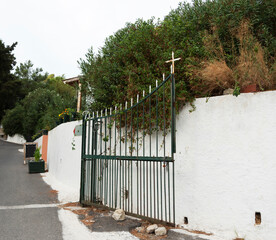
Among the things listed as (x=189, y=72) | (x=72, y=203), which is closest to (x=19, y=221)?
(x=72, y=203)

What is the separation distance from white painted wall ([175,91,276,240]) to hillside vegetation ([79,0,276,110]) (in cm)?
46

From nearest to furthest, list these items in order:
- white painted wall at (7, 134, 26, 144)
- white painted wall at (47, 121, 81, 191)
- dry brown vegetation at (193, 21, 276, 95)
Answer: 1. dry brown vegetation at (193, 21, 276, 95)
2. white painted wall at (47, 121, 81, 191)
3. white painted wall at (7, 134, 26, 144)

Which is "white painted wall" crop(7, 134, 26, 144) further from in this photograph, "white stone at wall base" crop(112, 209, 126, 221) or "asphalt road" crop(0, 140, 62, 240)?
"white stone at wall base" crop(112, 209, 126, 221)

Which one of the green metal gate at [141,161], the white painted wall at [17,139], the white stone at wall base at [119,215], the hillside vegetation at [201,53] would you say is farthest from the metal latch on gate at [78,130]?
the white painted wall at [17,139]

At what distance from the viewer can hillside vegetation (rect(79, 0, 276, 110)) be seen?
14.7 ft

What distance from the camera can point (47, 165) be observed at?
13.9m

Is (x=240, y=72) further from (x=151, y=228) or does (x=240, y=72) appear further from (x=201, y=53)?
(x=151, y=228)

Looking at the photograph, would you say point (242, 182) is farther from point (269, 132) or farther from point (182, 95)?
point (182, 95)

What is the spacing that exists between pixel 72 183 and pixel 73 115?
2.82 m

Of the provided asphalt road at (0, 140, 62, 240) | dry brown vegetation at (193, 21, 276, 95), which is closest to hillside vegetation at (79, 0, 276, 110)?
dry brown vegetation at (193, 21, 276, 95)

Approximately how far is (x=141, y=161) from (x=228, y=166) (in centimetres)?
175

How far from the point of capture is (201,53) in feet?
17.1

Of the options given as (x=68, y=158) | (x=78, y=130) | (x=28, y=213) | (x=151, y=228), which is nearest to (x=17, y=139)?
(x=68, y=158)

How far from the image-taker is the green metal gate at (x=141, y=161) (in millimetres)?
4431
